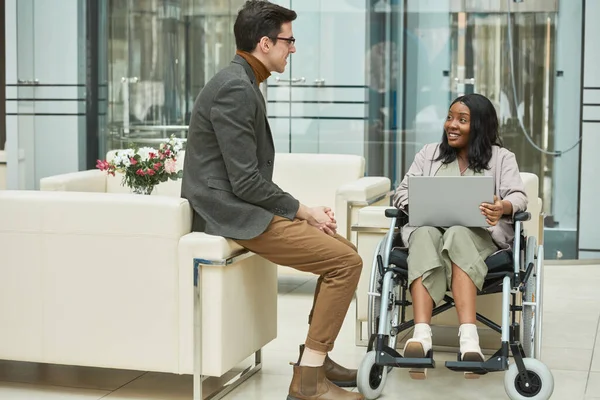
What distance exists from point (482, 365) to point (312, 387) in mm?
589

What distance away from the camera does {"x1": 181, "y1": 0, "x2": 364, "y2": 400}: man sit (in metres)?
3.54

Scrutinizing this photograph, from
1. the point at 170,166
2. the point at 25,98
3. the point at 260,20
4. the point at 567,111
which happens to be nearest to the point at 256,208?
the point at 260,20

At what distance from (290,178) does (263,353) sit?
158 cm

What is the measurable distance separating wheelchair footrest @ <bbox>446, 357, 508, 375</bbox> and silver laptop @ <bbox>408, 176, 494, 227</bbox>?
0.58 metres

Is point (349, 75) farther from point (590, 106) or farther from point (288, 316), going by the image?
point (288, 316)

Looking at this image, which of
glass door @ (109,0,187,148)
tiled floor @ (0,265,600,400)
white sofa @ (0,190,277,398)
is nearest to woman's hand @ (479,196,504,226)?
tiled floor @ (0,265,600,400)

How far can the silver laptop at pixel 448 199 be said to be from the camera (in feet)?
12.5

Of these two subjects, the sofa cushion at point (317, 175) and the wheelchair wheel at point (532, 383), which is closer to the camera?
the wheelchair wheel at point (532, 383)

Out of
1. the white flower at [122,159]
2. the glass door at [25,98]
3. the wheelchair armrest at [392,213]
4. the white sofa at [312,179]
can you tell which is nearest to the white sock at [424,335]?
the wheelchair armrest at [392,213]

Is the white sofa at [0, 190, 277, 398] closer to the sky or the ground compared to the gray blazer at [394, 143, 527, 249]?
closer to the ground

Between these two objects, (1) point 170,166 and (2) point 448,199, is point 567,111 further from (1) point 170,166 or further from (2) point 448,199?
(1) point 170,166

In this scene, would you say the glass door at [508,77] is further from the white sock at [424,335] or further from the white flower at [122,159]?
the white sock at [424,335]

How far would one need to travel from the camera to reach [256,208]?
360 centimetres

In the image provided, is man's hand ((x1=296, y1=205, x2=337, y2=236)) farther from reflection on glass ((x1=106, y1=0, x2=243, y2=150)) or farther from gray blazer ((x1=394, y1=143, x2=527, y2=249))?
reflection on glass ((x1=106, y1=0, x2=243, y2=150))
